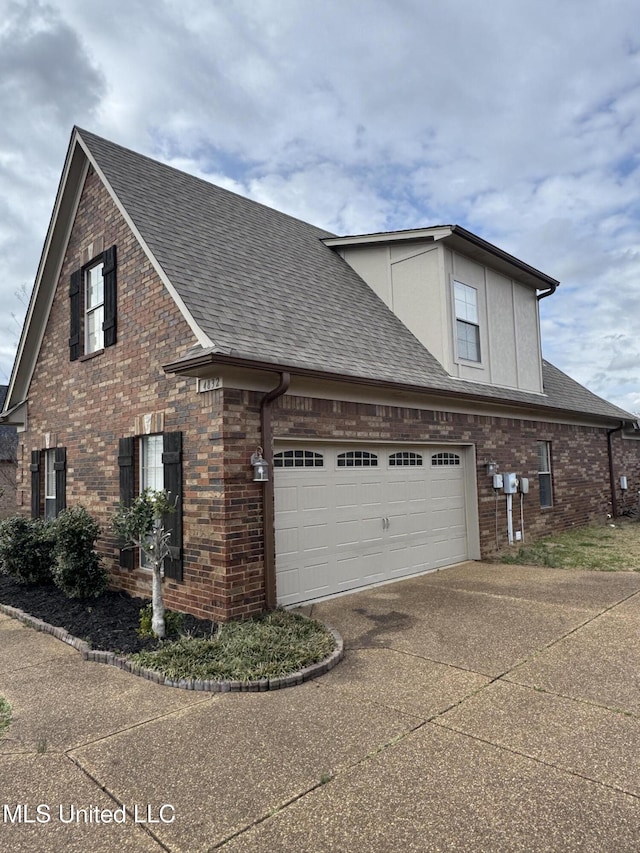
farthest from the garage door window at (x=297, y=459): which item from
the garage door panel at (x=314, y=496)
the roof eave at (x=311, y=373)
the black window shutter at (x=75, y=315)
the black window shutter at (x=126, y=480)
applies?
the black window shutter at (x=75, y=315)

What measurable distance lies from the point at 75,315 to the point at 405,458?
250 inches

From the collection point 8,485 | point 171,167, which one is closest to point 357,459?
point 171,167

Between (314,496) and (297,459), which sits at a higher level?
(297,459)

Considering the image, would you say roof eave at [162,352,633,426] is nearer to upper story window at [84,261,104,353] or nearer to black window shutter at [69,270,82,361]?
upper story window at [84,261,104,353]

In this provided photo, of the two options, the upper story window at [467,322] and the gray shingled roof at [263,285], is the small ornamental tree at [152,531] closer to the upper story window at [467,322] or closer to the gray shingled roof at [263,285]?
the gray shingled roof at [263,285]

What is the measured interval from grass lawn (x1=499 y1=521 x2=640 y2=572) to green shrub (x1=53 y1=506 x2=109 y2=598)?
7.10 metres

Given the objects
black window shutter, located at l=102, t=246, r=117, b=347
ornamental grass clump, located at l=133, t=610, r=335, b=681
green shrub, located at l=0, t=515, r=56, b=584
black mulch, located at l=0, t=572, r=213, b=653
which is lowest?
black mulch, located at l=0, t=572, r=213, b=653

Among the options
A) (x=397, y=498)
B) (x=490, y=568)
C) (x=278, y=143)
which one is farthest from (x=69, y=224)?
(x=490, y=568)

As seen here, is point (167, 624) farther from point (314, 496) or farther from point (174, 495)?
point (314, 496)

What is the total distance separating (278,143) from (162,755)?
11324 millimetres

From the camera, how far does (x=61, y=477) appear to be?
A: 9.80 metres

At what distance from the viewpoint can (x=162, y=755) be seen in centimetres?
359

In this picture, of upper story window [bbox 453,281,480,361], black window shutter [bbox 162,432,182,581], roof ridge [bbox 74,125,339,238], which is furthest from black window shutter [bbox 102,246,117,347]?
upper story window [bbox 453,281,480,361]

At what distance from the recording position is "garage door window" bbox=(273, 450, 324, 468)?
7.26 meters
